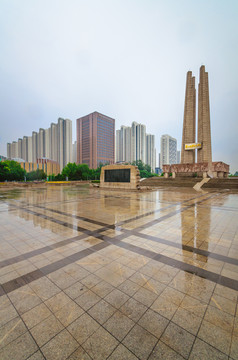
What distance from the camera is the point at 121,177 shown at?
74.5ft

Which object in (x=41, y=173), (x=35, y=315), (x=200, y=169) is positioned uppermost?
(x=200, y=169)

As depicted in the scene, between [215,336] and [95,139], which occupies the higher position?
[95,139]

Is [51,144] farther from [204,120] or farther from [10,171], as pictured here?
[204,120]

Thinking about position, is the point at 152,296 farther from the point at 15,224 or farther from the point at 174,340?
the point at 15,224

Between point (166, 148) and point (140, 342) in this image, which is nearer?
point (140, 342)

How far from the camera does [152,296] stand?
2.91 m

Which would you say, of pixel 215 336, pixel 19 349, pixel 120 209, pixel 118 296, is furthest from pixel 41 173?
pixel 215 336

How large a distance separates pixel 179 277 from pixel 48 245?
3.80 m

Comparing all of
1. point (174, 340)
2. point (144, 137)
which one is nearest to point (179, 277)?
point (174, 340)

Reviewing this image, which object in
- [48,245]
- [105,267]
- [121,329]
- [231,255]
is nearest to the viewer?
[121,329]

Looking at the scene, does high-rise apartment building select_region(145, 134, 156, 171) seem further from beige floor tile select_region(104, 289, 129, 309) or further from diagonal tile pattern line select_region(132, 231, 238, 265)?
beige floor tile select_region(104, 289, 129, 309)

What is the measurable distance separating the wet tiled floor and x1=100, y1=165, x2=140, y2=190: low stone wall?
1575 cm

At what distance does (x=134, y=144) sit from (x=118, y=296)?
430 ft

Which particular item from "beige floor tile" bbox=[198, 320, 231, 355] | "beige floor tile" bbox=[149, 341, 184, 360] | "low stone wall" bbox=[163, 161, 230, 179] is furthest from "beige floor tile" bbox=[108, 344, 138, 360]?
"low stone wall" bbox=[163, 161, 230, 179]
